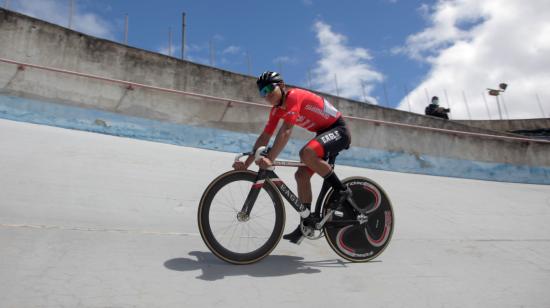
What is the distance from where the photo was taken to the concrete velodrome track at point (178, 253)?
2062 millimetres

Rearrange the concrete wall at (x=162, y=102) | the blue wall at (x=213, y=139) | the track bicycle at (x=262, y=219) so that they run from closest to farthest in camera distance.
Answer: the track bicycle at (x=262, y=219), the blue wall at (x=213, y=139), the concrete wall at (x=162, y=102)

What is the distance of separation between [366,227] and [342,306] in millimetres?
1127

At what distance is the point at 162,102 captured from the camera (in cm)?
840

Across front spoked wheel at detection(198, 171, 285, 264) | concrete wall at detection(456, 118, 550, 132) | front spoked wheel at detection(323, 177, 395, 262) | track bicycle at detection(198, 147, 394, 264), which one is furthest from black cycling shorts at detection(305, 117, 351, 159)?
concrete wall at detection(456, 118, 550, 132)

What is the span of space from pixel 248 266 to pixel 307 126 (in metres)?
1.24

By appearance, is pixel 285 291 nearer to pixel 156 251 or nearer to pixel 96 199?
pixel 156 251

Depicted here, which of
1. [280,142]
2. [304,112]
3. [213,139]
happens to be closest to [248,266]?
[280,142]

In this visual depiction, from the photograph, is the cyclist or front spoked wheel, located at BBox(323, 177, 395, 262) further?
front spoked wheel, located at BBox(323, 177, 395, 262)

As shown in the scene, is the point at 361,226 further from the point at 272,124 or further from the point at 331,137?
the point at 272,124

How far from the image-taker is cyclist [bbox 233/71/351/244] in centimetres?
283

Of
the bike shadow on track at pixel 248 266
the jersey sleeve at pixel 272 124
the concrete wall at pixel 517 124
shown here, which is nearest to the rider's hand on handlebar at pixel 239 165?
the jersey sleeve at pixel 272 124

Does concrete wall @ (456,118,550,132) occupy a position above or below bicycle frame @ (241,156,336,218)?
above

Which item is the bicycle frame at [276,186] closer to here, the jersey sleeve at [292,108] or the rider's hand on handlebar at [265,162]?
the rider's hand on handlebar at [265,162]

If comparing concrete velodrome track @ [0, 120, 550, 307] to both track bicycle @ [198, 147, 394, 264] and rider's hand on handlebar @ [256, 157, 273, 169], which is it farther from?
rider's hand on handlebar @ [256, 157, 273, 169]
